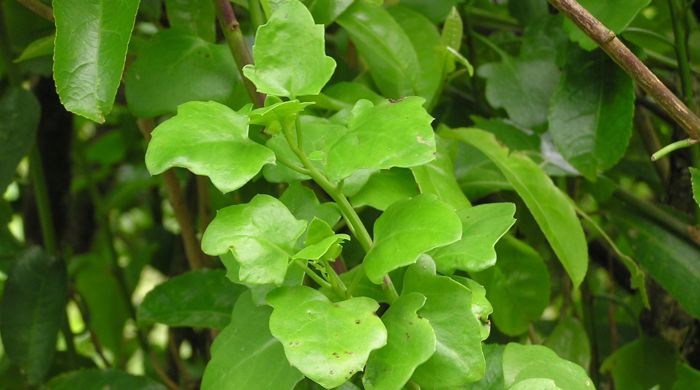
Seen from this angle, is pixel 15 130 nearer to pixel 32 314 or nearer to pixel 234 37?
pixel 32 314

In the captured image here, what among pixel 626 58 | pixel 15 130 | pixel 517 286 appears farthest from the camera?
pixel 15 130

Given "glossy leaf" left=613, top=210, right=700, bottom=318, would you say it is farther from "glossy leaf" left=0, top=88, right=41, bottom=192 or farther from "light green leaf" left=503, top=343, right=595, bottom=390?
"glossy leaf" left=0, top=88, right=41, bottom=192

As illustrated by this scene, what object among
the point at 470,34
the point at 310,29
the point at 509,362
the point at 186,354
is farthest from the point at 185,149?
the point at 186,354

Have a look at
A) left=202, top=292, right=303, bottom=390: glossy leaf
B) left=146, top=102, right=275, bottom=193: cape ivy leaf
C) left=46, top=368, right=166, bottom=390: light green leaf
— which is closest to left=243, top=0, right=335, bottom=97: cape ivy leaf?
left=146, top=102, right=275, bottom=193: cape ivy leaf

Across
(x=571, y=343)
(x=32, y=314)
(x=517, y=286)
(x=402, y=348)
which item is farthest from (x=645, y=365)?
(x=32, y=314)

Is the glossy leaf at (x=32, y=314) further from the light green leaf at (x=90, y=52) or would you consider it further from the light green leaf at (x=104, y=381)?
the light green leaf at (x=90, y=52)

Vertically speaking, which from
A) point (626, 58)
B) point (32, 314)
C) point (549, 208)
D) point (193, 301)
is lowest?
point (32, 314)
